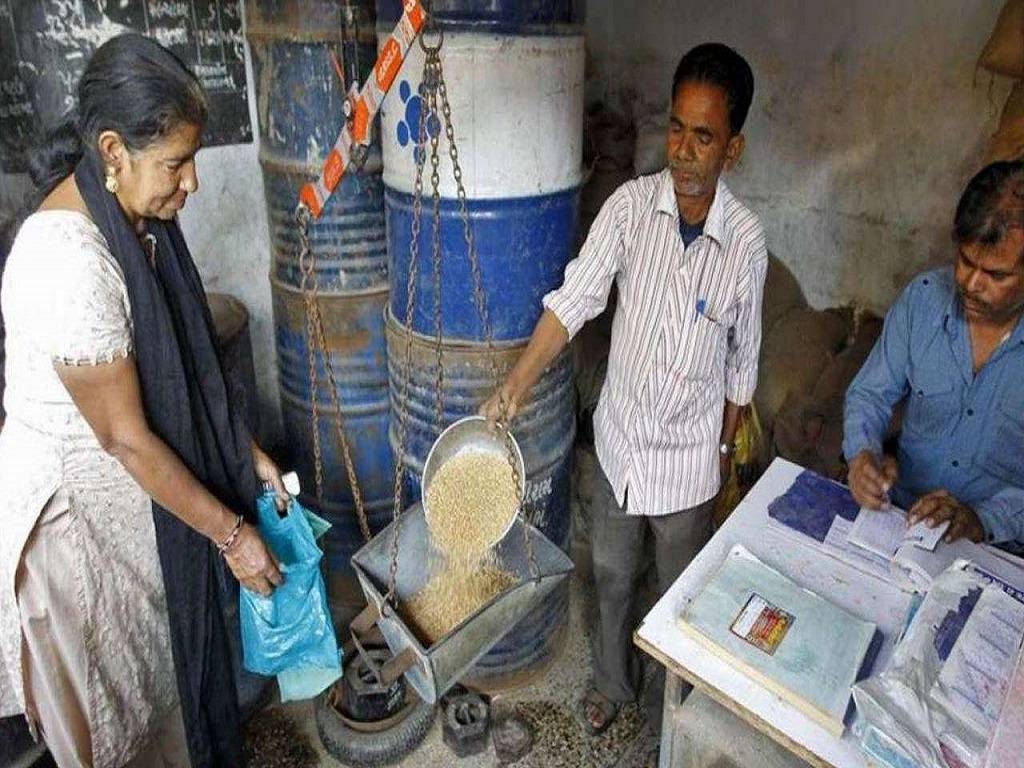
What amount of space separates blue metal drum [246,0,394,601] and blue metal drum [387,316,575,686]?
0.98 ft

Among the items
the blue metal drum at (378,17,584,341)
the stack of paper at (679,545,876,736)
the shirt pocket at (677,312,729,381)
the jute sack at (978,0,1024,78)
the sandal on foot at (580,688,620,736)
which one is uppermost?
the jute sack at (978,0,1024,78)

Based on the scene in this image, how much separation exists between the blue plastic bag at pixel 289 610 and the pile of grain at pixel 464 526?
0.68 feet

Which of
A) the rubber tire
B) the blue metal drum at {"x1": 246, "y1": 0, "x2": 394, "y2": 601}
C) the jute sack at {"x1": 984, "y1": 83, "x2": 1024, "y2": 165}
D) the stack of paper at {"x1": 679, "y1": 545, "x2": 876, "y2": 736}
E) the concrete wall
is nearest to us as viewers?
the stack of paper at {"x1": 679, "y1": 545, "x2": 876, "y2": 736}

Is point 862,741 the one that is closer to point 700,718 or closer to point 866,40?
point 700,718

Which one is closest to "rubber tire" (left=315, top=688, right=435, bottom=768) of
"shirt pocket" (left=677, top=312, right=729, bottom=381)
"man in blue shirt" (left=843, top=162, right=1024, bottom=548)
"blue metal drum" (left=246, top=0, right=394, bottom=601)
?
"blue metal drum" (left=246, top=0, right=394, bottom=601)

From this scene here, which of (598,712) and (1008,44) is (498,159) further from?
(598,712)

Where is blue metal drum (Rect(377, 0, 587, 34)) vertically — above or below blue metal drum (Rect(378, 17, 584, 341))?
above

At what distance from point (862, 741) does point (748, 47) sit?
2364mm

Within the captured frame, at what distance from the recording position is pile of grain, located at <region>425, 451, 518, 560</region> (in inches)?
67.9

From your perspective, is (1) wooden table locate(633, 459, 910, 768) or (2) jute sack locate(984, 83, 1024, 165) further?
(2) jute sack locate(984, 83, 1024, 165)

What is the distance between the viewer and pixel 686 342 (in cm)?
176

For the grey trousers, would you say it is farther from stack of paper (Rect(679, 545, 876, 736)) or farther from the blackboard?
the blackboard

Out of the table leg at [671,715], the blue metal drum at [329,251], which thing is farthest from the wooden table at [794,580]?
the blue metal drum at [329,251]

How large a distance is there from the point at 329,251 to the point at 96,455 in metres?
1.10
